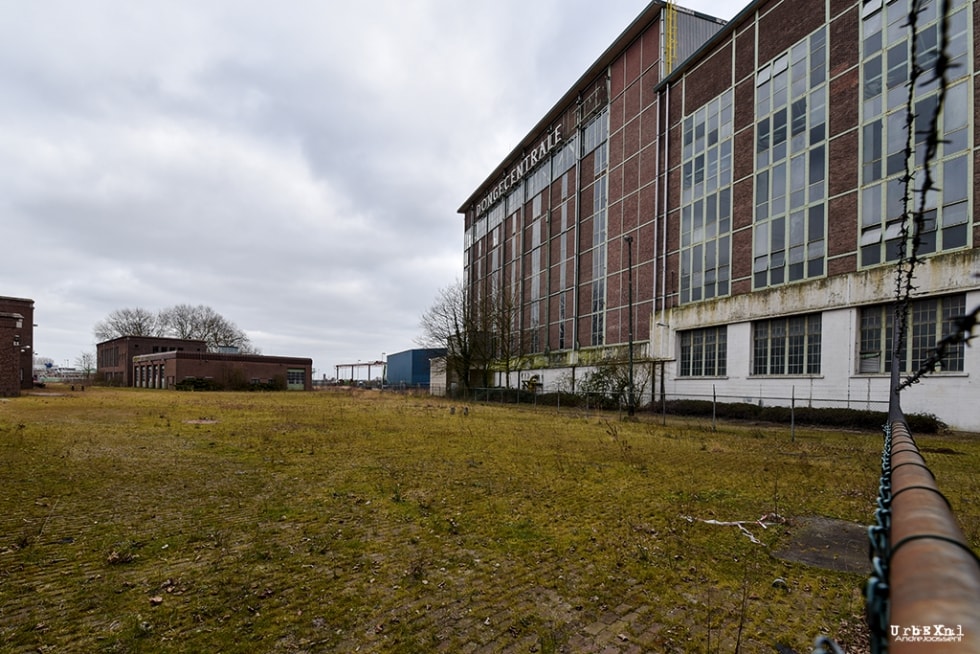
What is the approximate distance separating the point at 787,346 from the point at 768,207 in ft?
26.2

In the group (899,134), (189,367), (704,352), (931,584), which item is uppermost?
(899,134)

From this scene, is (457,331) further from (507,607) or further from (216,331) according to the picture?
(216,331)

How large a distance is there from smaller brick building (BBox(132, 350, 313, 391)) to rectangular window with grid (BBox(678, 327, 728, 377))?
59388 mm

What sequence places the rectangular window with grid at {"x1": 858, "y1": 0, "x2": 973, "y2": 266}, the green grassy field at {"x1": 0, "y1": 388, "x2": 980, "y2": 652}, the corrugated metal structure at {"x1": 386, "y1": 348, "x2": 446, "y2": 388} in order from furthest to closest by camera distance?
the corrugated metal structure at {"x1": 386, "y1": 348, "x2": 446, "y2": 388}
the rectangular window with grid at {"x1": 858, "y1": 0, "x2": 973, "y2": 266}
the green grassy field at {"x1": 0, "y1": 388, "x2": 980, "y2": 652}

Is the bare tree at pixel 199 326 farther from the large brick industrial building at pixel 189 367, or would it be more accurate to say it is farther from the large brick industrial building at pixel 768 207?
the large brick industrial building at pixel 768 207

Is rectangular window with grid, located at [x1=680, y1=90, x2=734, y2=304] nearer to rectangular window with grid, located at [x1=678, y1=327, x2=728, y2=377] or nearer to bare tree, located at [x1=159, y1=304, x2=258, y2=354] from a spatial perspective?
rectangular window with grid, located at [x1=678, y1=327, x2=728, y2=377]

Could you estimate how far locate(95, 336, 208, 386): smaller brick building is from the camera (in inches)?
3349

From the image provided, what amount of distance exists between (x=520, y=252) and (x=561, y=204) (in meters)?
9.21

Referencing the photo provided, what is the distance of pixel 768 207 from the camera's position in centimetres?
2952

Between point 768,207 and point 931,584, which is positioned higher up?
point 768,207

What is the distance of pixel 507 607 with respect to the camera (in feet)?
15.3

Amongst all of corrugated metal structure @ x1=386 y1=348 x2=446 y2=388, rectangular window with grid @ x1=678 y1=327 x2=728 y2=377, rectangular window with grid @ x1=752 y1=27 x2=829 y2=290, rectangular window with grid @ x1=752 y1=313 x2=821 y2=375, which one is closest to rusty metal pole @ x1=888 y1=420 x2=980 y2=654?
rectangular window with grid @ x1=752 y1=313 x2=821 y2=375

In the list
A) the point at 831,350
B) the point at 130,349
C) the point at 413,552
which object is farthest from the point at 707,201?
the point at 130,349

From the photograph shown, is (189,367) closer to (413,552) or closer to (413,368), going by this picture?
(413,368)
